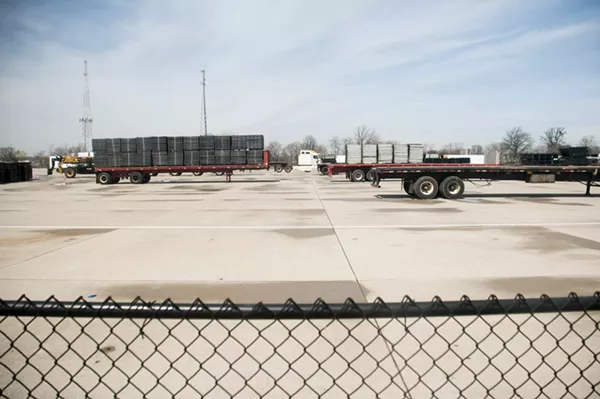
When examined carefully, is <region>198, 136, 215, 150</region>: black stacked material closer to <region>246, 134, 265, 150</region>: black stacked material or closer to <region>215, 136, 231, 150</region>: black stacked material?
<region>215, 136, 231, 150</region>: black stacked material

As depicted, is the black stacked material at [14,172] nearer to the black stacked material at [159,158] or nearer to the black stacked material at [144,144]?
the black stacked material at [144,144]

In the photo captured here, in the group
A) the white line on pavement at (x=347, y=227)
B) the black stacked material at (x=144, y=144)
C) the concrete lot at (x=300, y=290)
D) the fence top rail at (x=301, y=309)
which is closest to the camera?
the fence top rail at (x=301, y=309)

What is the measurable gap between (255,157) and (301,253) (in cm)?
2352

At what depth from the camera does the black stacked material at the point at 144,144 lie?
30.0m

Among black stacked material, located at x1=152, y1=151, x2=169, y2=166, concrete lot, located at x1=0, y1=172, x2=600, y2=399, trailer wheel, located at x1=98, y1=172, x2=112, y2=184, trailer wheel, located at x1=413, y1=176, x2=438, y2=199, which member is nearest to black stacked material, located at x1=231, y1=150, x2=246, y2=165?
black stacked material, located at x1=152, y1=151, x2=169, y2=166

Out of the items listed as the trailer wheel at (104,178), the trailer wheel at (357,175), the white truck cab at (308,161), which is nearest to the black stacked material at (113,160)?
the trailer wheel at (104,178)

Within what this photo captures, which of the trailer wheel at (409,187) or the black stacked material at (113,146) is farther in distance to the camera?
the black stacked material at (113,146)

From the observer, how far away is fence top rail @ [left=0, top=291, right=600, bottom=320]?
1834mm

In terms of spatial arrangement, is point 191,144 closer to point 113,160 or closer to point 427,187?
point 113,160

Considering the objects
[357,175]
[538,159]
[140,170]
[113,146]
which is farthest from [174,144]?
[538,159]

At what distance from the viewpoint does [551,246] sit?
25.4ft

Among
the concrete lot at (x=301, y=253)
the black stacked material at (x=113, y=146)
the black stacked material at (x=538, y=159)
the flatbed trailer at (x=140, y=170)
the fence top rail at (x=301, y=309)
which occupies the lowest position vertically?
the concrete lot at (x=301, y=253)

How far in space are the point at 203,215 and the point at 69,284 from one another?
6813mm

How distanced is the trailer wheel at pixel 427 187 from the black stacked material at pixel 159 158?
21045mm
